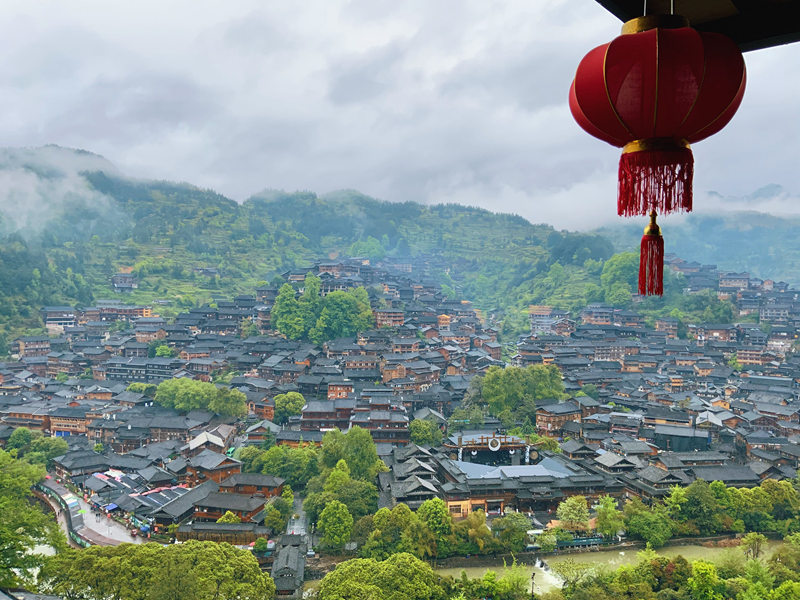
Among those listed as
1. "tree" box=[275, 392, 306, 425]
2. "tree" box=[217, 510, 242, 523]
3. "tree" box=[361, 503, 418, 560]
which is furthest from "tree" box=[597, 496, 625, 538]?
"tree" box=[275, 392, 306, 425]

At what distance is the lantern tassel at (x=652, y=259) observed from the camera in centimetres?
239

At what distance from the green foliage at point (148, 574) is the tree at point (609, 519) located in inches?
309

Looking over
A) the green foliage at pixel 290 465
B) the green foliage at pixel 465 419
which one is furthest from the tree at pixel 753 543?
the green foliage at pixel 290 465

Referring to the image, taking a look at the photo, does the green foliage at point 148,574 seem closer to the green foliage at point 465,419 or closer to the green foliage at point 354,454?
the green foliage at point 354,454

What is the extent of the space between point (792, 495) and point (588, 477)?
4733 mm

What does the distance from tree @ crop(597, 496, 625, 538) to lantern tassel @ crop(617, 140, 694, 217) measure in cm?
1316

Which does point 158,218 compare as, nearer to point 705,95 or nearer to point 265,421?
point 265,421

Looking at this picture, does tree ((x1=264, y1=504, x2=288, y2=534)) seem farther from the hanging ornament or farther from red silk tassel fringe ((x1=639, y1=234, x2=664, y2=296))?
the hanging ornament

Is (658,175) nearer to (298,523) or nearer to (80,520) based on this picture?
(298,523)

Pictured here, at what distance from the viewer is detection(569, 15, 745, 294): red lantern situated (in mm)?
2156

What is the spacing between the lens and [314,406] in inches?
790

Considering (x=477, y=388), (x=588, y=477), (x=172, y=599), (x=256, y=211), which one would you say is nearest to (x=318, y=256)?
(x=256, y=211)

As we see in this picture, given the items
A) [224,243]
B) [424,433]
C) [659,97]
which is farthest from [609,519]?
[224,243]

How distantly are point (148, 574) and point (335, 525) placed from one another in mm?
4525
